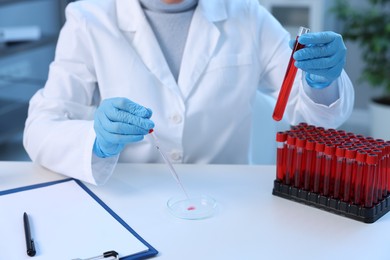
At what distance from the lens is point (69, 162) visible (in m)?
1.30

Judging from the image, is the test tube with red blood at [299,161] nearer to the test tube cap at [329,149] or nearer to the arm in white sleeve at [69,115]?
the test tube cap at [329,149]

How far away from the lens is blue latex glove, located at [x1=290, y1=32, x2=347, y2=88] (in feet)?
3.92

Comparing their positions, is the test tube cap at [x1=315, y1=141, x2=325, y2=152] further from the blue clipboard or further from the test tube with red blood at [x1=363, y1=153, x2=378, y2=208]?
the blue clipboard

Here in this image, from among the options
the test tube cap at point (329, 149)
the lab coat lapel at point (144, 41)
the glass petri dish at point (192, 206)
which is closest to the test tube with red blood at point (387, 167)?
the test tube cap at point (329, 149)

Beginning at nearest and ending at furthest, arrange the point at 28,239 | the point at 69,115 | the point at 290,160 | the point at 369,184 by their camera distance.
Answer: the point at 28,239 → the point at 369,184 → the point at 290,160 → the point at 69,115

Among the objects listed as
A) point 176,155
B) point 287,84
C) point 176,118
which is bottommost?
point 176,155

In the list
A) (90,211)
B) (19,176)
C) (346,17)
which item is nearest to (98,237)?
(90,211)

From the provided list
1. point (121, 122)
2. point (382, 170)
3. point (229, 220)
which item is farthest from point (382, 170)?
point (121, 122)

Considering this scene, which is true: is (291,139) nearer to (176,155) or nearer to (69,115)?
(176,155)

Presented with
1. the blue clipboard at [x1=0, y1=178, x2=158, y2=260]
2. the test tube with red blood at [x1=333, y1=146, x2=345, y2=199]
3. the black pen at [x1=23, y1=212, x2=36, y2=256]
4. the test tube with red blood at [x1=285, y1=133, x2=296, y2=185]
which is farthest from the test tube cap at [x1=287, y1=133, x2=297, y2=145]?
the black pen at [x1=23, y1=212, x2=36, y2=256]

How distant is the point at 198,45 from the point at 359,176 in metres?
0.64

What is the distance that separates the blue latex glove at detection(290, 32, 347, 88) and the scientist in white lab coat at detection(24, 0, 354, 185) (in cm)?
7

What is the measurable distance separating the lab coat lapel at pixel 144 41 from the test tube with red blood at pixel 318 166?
0.49m

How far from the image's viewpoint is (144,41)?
152 centimetres
